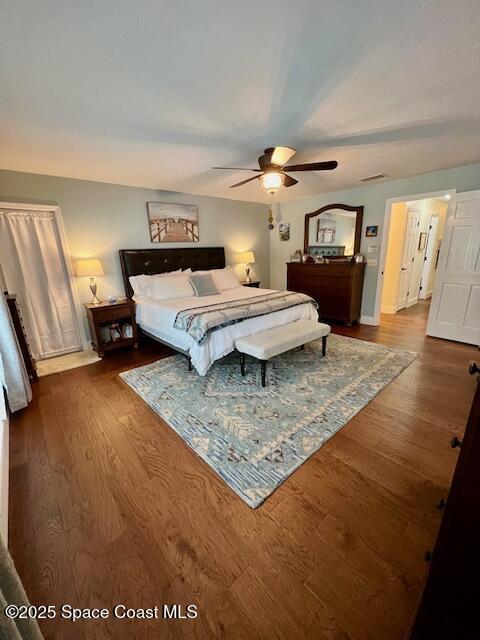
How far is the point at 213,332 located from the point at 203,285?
4.42ft


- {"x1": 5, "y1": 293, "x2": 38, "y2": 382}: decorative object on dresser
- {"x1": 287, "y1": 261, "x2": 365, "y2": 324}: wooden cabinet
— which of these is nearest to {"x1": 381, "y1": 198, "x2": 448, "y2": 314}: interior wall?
{"x1": 287, "y1": 261, "x2": 365, "y2": 324}: wooden cabinet

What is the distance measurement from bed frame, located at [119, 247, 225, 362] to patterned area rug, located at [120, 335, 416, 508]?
0.81m

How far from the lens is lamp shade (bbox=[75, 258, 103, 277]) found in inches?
130

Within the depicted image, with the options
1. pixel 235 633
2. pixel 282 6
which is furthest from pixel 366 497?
pixel 282 6

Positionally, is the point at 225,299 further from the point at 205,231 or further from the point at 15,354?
the point at 15,354

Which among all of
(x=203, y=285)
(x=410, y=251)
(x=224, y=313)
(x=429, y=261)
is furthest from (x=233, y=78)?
(x=429, y=261)

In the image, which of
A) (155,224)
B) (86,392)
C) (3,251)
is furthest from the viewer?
(155,224)

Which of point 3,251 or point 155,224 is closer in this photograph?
point 3,251

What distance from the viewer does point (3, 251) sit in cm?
304

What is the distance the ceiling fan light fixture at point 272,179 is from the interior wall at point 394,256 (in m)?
3.19

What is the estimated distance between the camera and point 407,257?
5258 mm

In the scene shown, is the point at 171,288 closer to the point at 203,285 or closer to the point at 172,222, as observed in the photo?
the point at 203,285

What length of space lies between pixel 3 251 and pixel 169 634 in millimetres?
3845

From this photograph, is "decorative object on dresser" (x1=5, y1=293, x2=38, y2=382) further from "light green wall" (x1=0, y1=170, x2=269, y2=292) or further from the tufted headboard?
the tufted headboard
